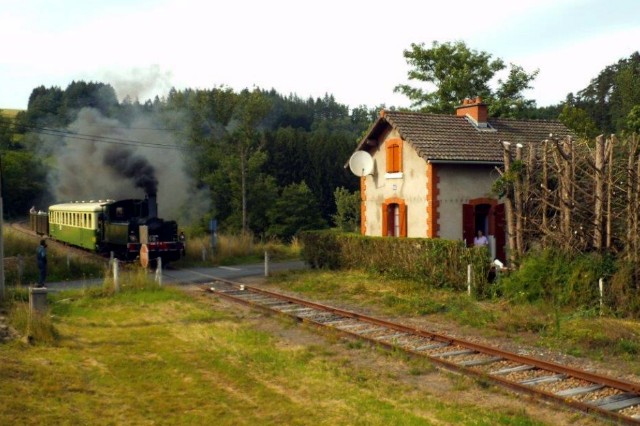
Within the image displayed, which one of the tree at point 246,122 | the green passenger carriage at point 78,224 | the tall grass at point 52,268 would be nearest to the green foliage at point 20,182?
the green passenger carriage at point 78,224

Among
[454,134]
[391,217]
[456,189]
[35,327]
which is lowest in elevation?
[35,327]

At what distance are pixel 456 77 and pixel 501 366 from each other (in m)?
31.5

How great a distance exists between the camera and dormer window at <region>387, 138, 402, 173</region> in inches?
918

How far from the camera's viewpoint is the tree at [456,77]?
39.1 metres

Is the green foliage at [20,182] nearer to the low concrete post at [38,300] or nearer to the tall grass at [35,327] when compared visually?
the low concrete post at [38,300]

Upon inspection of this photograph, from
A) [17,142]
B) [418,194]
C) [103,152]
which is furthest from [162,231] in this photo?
[17,142]

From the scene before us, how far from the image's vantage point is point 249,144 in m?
41.0

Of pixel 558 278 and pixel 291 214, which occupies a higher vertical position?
pixel 291 214

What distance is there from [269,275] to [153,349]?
37.5 ft

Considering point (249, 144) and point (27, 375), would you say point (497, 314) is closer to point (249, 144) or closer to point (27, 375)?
point (27, 375)

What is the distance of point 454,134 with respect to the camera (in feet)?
76.4

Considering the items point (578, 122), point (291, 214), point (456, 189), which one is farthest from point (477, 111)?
point (578, 122)

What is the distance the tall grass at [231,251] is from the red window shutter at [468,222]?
1012cm

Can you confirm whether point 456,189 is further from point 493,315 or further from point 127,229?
point 127,229
